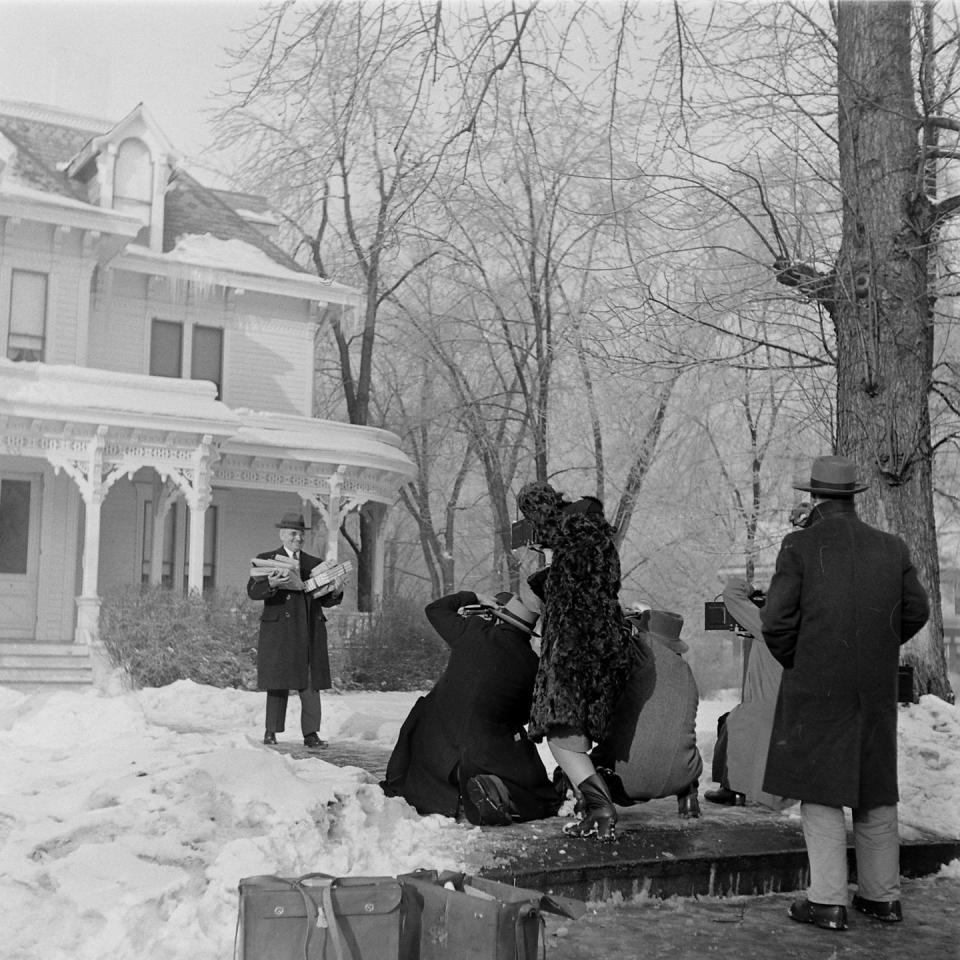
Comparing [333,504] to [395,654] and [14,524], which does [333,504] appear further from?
[14,524]

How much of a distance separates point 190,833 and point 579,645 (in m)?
2.15

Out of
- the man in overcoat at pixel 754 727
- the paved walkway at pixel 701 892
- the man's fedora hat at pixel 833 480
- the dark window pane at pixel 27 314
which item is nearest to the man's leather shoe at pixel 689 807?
the paved walkway at pixel 701 892

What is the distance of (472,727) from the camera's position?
6711 mm

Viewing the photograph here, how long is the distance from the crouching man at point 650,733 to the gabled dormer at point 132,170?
60.3 feet

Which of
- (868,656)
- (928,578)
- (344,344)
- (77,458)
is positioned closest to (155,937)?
(868,656)

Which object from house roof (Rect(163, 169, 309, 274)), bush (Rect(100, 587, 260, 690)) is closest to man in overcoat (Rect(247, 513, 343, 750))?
bush (Rect(100, 587, 260, 690))

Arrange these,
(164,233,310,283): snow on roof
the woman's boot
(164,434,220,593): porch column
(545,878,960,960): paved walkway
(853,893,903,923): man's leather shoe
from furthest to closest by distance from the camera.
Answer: (164,233,310,283): snow on roof
(164,434,220,593): porch column
the woman's boot
(853,893,903,923): man's leather shoe
(545,878,960,960): paved walkway

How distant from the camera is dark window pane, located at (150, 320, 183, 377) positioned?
22969 millimetres

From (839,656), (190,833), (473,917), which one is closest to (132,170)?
(190,833)

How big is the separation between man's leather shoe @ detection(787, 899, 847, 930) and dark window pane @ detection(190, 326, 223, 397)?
63.0ft

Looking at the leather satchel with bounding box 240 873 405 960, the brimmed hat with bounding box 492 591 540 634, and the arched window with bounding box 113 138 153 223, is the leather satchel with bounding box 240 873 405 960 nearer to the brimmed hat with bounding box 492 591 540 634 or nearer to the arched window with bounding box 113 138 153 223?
the brimmed hat with bounding box 492 591 540 634

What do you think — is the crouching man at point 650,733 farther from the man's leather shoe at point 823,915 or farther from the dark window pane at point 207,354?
the dark window pane at point 207,354

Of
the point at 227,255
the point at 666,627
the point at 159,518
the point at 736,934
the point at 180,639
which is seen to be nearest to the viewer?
the point at 736,934

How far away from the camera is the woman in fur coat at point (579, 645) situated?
247 inches
